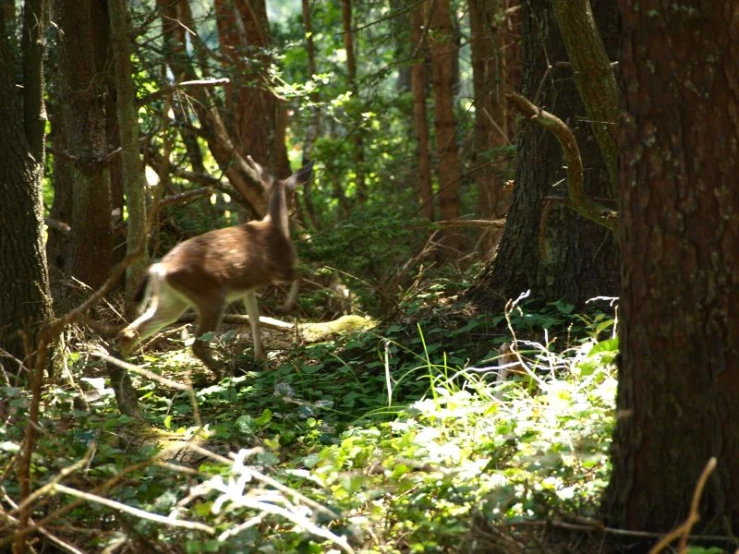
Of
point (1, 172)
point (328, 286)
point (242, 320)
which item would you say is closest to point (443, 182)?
point (328, 286)

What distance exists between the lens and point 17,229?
6809mm

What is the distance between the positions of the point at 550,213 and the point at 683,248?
3899mm

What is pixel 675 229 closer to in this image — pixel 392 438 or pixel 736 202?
pixel 736 202

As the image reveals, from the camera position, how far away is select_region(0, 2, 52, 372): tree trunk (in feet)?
22.2

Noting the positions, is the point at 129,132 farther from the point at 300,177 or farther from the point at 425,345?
the point at 425,345

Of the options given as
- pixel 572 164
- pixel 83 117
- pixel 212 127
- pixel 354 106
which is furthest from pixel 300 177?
pixel 354 106

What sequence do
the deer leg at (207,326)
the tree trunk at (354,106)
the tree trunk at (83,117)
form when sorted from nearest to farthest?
the deer leg at (207,326) → the tree trunk at (83,117) → the tree trunk at (354,106)

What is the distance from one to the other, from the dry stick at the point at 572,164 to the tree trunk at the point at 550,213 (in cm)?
186

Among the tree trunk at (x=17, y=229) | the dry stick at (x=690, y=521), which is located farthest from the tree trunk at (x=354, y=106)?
the dry stick at (x=690, y=521)

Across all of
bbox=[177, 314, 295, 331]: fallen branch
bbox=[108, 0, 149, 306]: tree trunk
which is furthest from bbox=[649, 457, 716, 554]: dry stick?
bbox=[177, 314, 295, 331]: fallen branch

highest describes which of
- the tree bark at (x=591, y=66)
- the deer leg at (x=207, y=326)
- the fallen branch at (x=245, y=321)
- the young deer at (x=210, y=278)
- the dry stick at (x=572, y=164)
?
the tree bark at (x=591, y=66)

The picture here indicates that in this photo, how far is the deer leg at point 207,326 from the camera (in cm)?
773

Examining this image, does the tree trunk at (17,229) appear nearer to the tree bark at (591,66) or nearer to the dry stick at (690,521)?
the tree bark at (591,66)

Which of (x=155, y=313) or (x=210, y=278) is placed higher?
→ (x=210, y=278)
